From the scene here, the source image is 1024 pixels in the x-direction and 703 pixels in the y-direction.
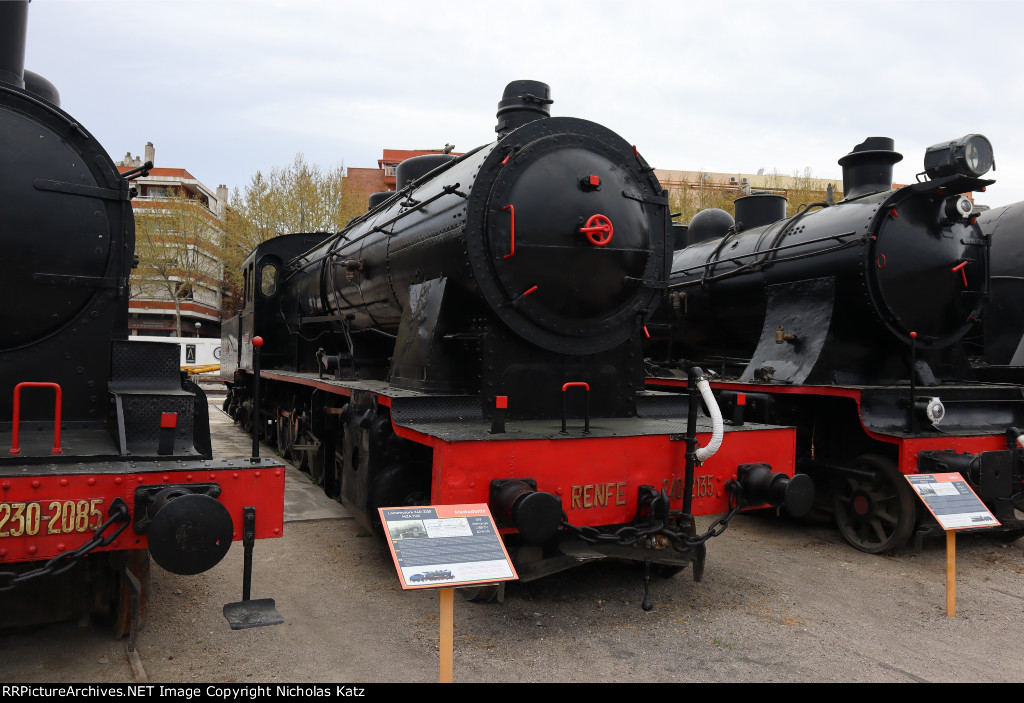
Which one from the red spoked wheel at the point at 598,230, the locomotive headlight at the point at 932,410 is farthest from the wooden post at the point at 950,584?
the red spoked wheel at the point at 598,230

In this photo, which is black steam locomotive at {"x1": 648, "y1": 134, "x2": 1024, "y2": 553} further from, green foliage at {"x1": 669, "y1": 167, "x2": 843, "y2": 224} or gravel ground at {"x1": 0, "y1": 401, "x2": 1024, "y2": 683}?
green foliage at {"x1": 669, "y1": 167, "x2": 843, "y2": 224}

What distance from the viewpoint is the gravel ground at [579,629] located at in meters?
3.32

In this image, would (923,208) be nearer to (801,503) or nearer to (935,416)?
(935,416)

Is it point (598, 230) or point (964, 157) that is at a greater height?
point (964, 157)

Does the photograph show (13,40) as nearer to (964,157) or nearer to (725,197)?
(964,157)

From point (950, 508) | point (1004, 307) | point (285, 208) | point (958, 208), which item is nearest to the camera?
point (950, 508)

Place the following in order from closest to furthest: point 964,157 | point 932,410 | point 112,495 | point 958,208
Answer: point 112,495, point 932,410, point 964,157, point 958,208

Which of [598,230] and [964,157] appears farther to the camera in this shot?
[964,157]

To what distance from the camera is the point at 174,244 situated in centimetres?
3384

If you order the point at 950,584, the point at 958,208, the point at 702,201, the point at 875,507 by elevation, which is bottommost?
the point at 950,584

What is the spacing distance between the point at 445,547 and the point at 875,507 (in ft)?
14.6

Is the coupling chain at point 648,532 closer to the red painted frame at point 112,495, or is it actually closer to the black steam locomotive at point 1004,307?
the red painted frame at point 112,495

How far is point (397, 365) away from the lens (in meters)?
4.97

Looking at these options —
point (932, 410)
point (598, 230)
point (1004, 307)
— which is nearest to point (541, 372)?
point (598, 230)
